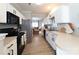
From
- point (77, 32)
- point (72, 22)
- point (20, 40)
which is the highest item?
point (72, 22)

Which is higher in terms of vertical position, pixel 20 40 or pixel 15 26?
pixel 15 26

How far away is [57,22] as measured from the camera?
1.69 meters

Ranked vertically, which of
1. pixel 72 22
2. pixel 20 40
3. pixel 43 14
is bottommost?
pixel 20 40

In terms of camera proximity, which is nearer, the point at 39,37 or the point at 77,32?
the point at 77,32

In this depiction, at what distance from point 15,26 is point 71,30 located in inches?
50.9

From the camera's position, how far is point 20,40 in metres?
2.07

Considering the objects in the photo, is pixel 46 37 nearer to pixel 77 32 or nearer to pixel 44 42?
pixel 44 42

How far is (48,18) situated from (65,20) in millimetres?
267
